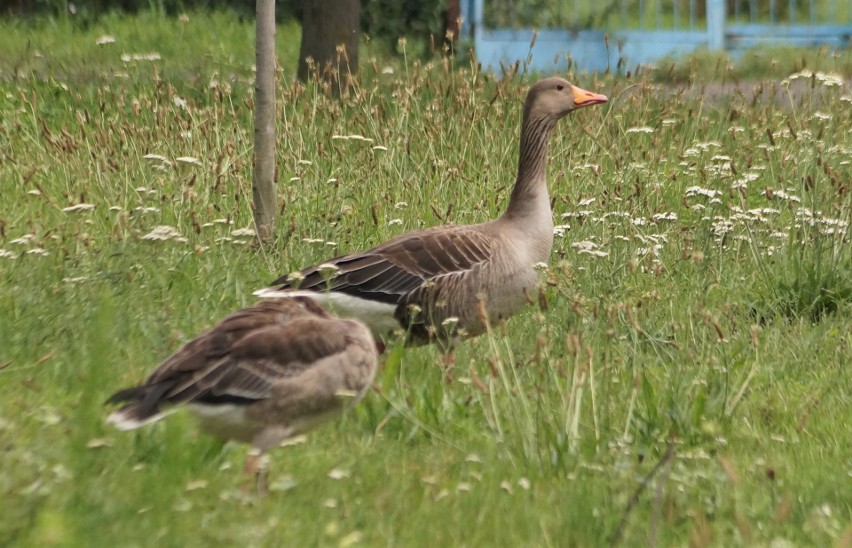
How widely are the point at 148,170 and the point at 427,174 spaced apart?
1818mm

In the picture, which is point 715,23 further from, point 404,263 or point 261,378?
point 261,378

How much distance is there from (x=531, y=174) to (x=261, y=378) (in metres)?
3.05

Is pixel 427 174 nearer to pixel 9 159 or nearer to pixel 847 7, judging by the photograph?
pixel 9 159

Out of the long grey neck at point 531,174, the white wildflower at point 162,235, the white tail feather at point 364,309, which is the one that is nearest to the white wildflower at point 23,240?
the white wildflower at point 162,235

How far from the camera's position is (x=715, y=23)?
17.7 m

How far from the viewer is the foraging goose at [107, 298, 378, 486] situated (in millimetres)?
4289

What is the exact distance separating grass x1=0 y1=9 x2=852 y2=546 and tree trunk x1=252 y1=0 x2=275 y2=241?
148 millimetres

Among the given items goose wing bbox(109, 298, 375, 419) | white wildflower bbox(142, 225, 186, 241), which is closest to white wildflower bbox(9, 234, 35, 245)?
white wildflower bbox(142, 225, 186, 241)

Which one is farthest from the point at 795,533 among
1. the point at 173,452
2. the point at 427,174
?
the point at 427,174

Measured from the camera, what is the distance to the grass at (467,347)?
13.0ft

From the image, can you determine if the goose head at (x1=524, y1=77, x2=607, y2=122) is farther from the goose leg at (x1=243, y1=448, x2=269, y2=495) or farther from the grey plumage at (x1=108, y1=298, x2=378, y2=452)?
the goose leg at (x1=243, y1=448, x2=269, y2=495)

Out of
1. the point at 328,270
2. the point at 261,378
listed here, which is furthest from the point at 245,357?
the point at 328,270

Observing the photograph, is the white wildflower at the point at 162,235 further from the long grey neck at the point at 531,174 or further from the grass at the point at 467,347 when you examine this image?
the long grey neck at the point at 531,174

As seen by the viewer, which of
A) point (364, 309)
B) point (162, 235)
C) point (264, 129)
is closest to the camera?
point (162, 235)
